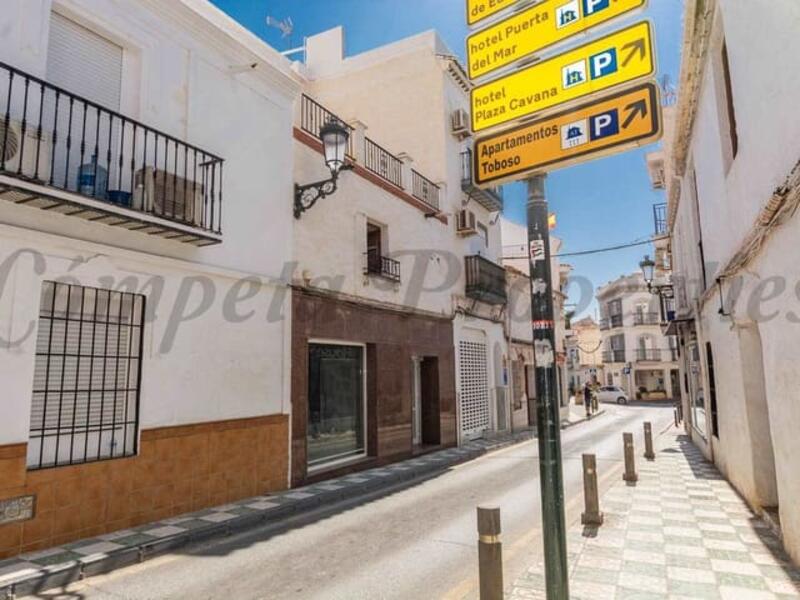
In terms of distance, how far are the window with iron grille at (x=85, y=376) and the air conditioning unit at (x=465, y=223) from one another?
443 inches

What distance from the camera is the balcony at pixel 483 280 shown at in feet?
55.0

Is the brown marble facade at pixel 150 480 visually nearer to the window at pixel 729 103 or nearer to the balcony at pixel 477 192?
the window at pixel 729 103

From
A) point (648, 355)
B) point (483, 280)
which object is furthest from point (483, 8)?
point (648, 355)

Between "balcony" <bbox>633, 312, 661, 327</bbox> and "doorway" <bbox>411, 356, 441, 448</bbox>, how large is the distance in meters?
41.1

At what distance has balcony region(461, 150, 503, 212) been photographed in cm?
1755

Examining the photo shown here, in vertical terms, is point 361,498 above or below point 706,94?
below

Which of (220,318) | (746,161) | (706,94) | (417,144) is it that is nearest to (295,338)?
(220,318)

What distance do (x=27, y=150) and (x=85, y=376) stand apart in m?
2.71

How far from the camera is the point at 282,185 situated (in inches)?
377

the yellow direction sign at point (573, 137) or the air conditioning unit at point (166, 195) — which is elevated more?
the air conditioning unit at point (166, 195)

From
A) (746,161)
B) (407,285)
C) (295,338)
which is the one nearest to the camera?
(746,161)

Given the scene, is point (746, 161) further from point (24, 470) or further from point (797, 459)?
point (24, 470)

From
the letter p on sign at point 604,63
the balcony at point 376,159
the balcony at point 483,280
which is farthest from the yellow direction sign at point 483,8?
the balcony at point 483,280

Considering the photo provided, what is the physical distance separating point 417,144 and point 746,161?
11536mm
